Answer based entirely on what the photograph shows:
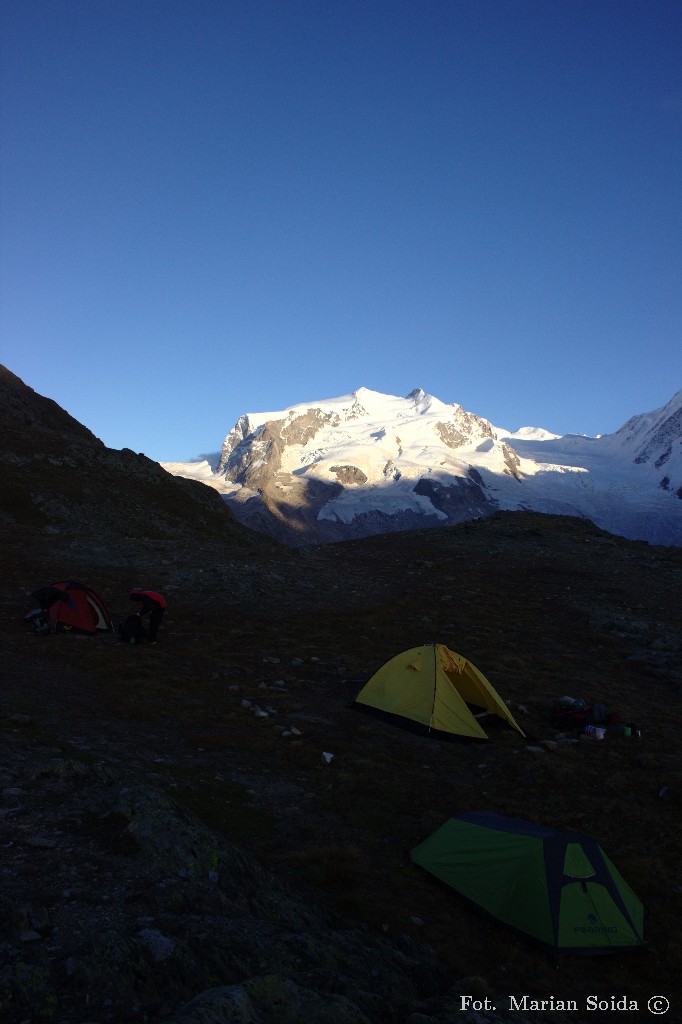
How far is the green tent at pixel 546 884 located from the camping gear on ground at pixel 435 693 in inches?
225

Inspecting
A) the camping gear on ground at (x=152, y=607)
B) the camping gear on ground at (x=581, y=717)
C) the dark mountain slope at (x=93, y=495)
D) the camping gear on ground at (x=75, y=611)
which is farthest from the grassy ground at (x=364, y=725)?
the dark mountain slope at (x=93, y=495)

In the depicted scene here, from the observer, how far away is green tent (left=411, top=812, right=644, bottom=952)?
810 centimetres

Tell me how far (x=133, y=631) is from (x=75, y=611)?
215 cm

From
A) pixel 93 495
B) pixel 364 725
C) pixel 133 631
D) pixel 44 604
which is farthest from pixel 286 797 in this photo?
pixel 93 495

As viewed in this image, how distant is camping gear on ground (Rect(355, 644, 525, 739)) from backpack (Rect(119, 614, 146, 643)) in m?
7.63

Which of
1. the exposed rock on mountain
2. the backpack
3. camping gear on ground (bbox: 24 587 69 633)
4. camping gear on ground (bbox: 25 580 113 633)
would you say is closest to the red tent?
camping gear on ground (bbox: 25 580 113 633)

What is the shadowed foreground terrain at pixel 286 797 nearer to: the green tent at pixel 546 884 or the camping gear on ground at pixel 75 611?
the green tent at pixel 546 884

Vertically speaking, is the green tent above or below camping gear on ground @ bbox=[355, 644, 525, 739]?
below

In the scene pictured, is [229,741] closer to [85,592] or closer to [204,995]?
[204,995]

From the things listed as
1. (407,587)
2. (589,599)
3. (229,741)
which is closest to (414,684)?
(229,741)

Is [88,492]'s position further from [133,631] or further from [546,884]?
[546,884]

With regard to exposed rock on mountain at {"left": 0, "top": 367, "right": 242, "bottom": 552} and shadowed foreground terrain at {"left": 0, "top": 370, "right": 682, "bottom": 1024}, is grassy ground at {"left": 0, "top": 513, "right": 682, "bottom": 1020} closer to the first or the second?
shadowed foreground terrain at {"left": 0, "top": 370, "right": 682, "bottom": 1024}

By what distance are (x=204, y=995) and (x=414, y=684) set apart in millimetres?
11495

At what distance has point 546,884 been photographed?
27.5 feet
